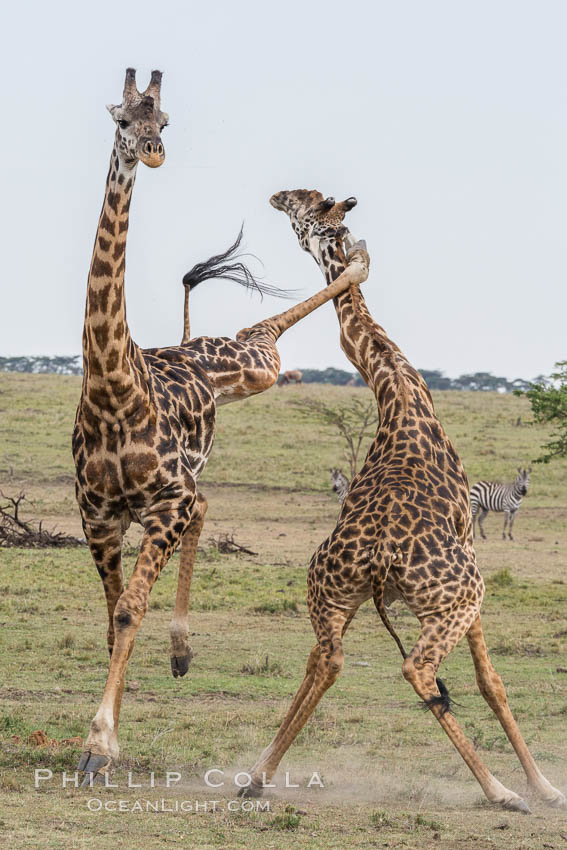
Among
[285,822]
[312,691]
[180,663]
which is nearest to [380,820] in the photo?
[285,822]

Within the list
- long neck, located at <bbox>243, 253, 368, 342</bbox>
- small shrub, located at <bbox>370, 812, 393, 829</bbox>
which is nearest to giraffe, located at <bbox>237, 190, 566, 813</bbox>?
small shrub, located at <bbox>370, 812, 393, 829</bbox>

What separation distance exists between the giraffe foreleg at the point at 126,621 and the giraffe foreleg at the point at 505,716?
5.22ft

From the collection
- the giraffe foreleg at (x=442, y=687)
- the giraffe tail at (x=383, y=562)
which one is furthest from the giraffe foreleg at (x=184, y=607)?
the giraffe foreleg at (x=442, y=687)

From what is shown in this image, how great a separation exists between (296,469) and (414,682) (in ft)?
66.4

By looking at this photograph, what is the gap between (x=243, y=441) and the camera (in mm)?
28078

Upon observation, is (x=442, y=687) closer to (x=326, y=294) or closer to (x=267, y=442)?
(x=326, y=294)

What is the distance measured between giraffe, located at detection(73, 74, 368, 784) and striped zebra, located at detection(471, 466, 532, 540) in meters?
14.7

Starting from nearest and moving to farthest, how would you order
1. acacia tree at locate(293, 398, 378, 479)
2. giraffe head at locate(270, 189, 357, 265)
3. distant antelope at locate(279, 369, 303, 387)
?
1. giraffe head at locate(270, 189, 357, 265)
2. acacia tree at locate(293, 398, 378, 479)
3. distant antelope at locate(279, 369, 303, 387)

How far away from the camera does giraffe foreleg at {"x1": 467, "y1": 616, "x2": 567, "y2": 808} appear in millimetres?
5555

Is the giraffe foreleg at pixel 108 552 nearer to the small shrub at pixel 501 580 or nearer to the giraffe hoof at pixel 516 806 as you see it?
the giraffe hoof at pixel 516 806

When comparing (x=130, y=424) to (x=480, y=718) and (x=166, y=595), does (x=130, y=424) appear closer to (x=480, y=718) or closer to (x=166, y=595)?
(x=480, y=718)

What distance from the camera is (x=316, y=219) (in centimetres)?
741

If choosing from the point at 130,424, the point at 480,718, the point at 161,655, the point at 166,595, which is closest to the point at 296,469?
the point at 166,595

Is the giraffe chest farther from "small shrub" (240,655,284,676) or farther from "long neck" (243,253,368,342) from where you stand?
"small shrub" (240,655,284,676)
